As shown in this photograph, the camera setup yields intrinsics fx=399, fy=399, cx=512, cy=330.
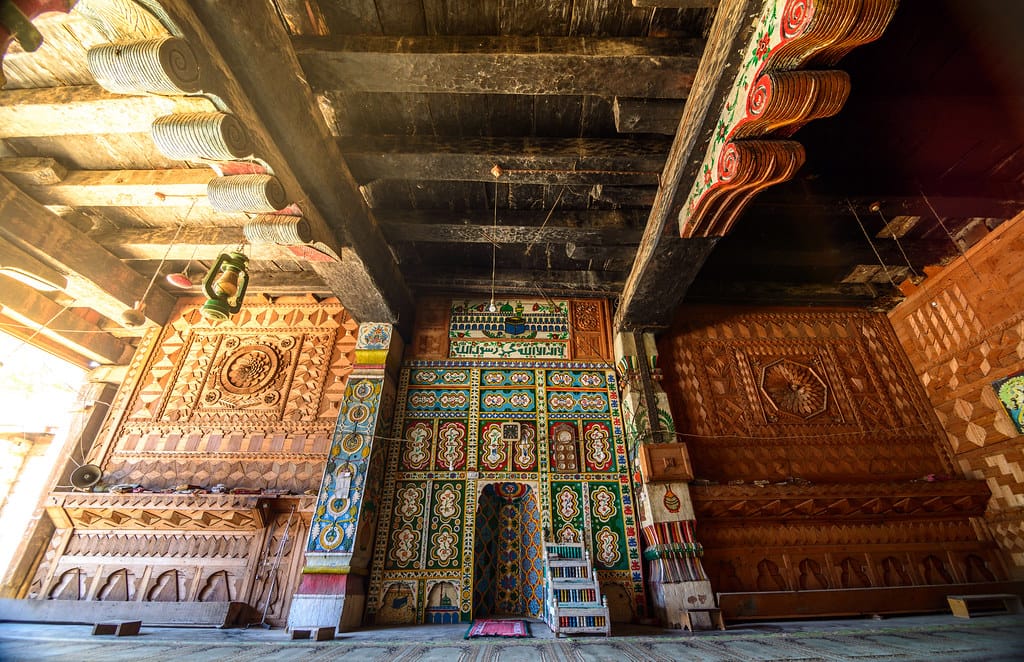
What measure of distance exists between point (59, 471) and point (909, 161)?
33.3ft

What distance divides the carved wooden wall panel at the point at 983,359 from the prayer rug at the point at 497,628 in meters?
5.24

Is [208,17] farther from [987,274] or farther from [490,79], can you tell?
[987,274]

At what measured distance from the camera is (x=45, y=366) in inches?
232

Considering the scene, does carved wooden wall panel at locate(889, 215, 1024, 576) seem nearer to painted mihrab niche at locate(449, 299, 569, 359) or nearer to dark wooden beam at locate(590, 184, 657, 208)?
dark wooden beam at locate(590, 184, 657, 208)

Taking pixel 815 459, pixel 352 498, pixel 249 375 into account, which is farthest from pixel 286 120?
pixel 815 459

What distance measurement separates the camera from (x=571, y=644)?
2.90 m

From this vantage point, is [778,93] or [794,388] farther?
[794,388]

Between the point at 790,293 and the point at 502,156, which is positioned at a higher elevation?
the point at 790,293

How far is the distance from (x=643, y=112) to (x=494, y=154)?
129 cm

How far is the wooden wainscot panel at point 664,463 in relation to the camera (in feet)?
14.1

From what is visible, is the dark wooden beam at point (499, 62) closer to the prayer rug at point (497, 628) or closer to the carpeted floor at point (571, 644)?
the carpeted floor at point (571, 644)

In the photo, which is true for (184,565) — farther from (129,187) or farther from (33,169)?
(33,169)

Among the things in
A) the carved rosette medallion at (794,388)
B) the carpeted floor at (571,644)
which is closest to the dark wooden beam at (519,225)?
the carved rosette medallion at (794,388)

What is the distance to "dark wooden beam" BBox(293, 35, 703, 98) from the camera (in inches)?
112
